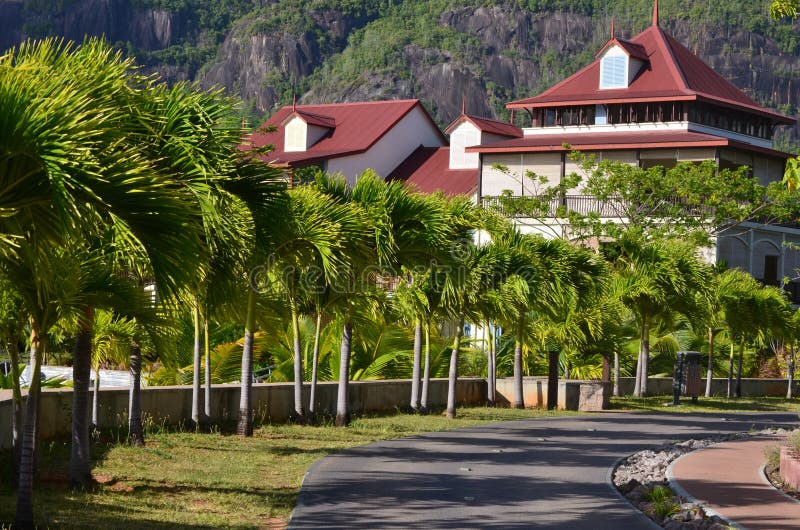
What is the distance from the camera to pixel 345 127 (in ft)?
212

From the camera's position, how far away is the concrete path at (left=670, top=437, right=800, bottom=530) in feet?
38.2

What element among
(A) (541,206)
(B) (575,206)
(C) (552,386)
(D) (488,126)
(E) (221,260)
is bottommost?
(C) (552,386)

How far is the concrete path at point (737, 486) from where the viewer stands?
38.2 ft

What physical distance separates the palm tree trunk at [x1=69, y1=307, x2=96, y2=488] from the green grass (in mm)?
19364

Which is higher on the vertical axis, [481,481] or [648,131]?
[648,131]

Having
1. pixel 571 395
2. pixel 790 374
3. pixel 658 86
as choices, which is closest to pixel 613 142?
pixel 658 86

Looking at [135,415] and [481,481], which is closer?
[481,481]

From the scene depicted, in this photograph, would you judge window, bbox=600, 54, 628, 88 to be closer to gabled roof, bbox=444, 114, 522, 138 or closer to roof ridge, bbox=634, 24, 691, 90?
roof ridge, bbox=634, 24, 691, 90

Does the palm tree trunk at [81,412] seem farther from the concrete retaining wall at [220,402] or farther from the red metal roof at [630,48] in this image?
the red metal roof at [630,48]

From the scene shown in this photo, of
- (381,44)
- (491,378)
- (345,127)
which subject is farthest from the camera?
(381,44)

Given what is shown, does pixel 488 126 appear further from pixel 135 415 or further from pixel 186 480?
pixel 186 480

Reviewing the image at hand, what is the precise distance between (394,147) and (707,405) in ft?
112

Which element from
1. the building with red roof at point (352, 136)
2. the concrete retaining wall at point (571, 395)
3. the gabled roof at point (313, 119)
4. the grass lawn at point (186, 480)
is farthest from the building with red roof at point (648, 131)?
the grass lawn at point (186, 480)

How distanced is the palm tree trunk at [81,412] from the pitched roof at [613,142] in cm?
3619
